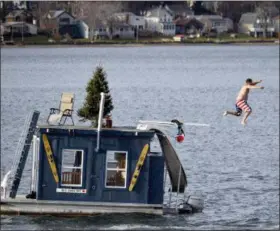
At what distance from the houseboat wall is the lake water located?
37.5 inches

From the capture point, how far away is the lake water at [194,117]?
40.0m

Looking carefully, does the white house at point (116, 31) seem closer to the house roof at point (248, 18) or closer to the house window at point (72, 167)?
the house roof at point (248, 18)

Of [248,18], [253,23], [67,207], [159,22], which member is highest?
[248,18]

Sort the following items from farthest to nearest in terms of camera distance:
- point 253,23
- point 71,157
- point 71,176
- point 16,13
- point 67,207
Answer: point 253,23
point 16,13
point 67,207
point 71,176
point 71,157

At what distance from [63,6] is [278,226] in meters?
143

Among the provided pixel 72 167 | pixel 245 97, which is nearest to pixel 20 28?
pixel 72 167

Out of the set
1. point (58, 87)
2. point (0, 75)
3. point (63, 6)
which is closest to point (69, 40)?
point (63, 6)

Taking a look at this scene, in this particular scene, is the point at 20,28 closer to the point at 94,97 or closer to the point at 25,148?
the point at 25,148

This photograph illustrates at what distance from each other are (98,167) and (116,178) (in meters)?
0.78

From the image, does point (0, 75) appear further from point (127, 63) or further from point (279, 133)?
point (279, 133)

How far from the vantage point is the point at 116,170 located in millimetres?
37438

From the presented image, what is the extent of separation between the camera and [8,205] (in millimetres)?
39062

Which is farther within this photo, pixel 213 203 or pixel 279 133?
pixel 279 133

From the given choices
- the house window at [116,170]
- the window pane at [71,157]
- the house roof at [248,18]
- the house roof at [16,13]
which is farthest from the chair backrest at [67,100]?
the house roof at [248,18]
